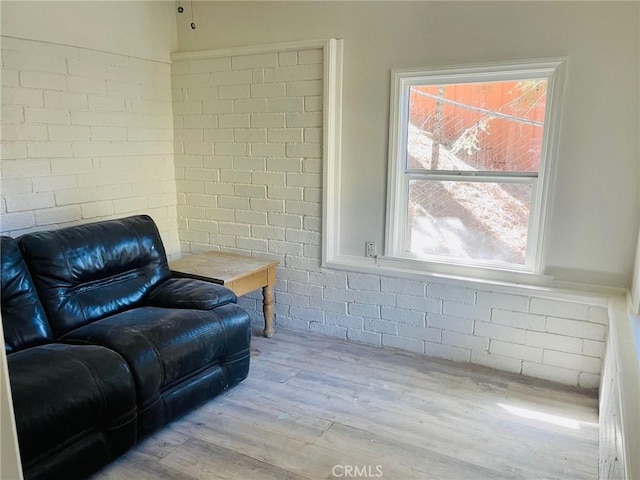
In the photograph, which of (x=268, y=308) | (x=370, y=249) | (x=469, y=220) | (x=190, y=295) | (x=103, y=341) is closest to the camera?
(x=103, y=341)

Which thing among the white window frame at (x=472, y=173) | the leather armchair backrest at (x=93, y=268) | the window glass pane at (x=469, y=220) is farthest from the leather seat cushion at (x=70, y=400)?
the window glass pane at (x=469, y=220)

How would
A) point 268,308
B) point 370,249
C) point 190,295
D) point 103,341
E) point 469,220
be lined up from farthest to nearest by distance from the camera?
point 268,308
point 370,249
point 469,220
point 190,295
point 103,341

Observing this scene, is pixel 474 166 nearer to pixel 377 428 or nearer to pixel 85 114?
pixel 377 428

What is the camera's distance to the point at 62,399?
6.10 feet

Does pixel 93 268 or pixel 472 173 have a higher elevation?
pixel 472 173

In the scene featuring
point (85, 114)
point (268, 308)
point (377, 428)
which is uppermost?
point (85, 114)

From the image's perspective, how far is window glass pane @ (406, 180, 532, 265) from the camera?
293 centimetres

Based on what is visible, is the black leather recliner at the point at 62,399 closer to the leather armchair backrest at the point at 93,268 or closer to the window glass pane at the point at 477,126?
the leather armchair backrest at the point at 93,268

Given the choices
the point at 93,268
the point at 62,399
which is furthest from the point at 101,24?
the point at 62,399

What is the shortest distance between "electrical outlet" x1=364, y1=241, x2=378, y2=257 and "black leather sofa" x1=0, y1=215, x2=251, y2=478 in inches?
41.1

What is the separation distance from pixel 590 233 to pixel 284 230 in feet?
6.54

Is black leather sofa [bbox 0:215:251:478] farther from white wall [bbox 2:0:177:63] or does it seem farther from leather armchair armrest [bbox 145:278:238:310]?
white wall [bbox 2:0:177:63]

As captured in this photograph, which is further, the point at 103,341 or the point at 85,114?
the point at 85,114

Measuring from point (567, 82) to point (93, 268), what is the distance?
2804 millimetres
